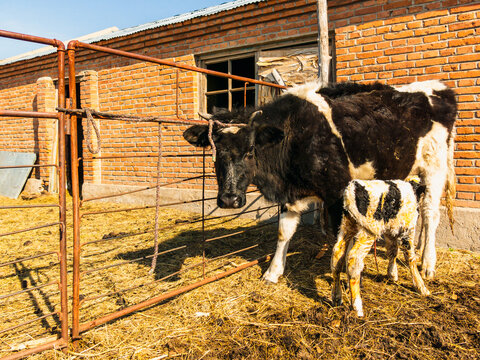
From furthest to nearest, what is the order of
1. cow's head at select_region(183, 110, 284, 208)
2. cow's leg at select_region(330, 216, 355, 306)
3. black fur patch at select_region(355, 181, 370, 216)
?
cow's head at select_region(183, 110, 284, 208)
cow's leg at select_region(330, 216, 355, 306)
black fur patch at select_region(355, 181, 370, 216)

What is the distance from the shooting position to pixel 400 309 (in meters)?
3.01

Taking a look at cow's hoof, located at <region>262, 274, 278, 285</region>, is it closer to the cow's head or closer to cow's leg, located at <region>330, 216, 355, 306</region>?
cow's leg, located at <region>330, 216, 355, 306</region>

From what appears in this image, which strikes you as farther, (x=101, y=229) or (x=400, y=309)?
(x=101, y=229)

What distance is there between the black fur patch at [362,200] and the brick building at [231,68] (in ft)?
6.10

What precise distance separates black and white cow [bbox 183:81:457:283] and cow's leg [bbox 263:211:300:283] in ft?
0.04

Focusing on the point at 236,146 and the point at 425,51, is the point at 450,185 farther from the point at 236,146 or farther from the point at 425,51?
the point at 236,146

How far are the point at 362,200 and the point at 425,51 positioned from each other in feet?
10.8

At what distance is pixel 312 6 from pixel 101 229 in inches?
211

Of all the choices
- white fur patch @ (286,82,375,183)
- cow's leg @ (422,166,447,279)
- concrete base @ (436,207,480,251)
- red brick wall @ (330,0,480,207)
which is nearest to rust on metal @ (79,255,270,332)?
white fur patch @ (286,82,375,183)

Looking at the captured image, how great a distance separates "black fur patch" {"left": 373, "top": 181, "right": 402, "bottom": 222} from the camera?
2795 millimetres

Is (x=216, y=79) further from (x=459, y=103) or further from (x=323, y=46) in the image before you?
(x=459, y=103)

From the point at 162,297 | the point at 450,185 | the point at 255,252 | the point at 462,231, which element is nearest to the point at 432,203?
the point at 450,185

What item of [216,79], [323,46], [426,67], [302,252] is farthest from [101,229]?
[426,67]

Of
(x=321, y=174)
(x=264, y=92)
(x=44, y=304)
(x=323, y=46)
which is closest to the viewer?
(x=44, y=304)
